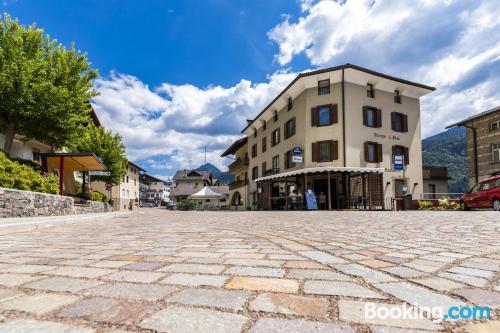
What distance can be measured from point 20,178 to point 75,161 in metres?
6.57

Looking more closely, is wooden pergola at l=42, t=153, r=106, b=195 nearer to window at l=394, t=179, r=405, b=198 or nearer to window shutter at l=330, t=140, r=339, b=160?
window shutter at l=330, t=140, r=339, b=160

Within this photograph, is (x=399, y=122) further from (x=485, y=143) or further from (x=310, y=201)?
(x=310, y=201)

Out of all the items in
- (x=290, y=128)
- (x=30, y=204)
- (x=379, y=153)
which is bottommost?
(x=30, y=204)

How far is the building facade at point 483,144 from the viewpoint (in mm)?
23891

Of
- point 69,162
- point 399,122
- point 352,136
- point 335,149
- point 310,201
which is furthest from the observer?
point 399,122

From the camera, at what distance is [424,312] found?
1.54 metres

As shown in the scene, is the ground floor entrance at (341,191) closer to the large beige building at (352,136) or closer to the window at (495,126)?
the large beige building at (352,136)

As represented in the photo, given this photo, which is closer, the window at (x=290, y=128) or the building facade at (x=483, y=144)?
the building facade at (x=483, y=144)

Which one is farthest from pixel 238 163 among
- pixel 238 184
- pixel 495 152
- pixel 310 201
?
pixel 495 152

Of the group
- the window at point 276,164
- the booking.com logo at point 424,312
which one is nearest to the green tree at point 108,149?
the window at point 276,164

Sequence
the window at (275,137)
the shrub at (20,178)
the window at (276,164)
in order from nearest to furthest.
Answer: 1. the shrub at (20,178)
2. the window at (276,164)
3. the window at (275,137)

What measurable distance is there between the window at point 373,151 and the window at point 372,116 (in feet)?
4.86

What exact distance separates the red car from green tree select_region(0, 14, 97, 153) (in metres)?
19.3

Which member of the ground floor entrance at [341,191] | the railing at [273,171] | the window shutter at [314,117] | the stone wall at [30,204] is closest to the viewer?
the stone wall at [30,204]
